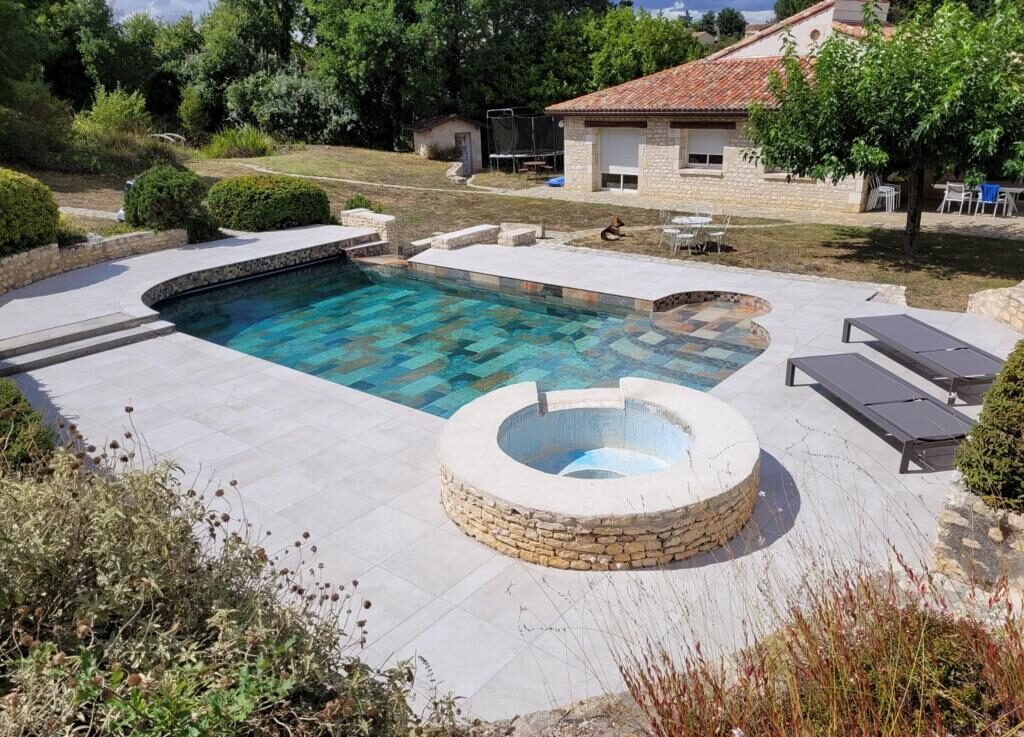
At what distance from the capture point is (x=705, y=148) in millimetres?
23797

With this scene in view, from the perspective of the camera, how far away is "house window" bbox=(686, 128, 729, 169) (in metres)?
23.4

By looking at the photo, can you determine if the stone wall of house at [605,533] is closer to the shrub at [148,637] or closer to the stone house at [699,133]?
the shrub at [148,637]

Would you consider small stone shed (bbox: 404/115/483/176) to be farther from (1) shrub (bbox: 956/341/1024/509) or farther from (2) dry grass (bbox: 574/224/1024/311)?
(1) shrub (bbox: 956/341/1024/509)

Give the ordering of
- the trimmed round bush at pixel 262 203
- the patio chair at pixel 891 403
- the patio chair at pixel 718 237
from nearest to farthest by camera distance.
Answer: the patio chair at pixel 891 403 < the patio chair at pixel 718 237 < the trimmed round bush at pixel 262 203

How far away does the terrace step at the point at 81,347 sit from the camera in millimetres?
10000

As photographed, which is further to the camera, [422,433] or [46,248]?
[46,248]

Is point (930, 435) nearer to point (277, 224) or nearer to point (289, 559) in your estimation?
point (289, 559)

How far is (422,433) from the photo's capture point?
26.6 feet

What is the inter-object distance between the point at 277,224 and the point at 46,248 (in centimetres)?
550

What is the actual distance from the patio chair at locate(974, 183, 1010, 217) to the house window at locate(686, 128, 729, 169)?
7.15 m

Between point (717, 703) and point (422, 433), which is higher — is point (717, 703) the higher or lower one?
the higher one

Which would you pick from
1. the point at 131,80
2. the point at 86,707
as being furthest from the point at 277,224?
the point at 131,80

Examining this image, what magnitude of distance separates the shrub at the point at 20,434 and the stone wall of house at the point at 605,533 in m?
3.36

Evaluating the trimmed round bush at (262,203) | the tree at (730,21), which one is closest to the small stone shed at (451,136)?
the trimmed round bush at (262,203)
